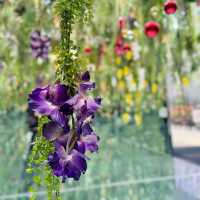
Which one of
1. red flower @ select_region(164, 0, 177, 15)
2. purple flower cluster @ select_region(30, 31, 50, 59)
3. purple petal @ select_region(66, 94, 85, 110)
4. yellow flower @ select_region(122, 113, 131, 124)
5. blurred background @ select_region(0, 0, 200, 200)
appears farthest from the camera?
yellow flower @ select_region(122, 113, 131, 124)

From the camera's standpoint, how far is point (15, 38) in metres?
2.23

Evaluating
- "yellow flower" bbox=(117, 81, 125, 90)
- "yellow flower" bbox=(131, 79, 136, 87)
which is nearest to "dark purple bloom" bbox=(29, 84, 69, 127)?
"yellow flower" bbox=(131, 79, 136, 87)

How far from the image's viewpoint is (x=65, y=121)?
21.2 inches

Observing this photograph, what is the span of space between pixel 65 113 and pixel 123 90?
2468 millimetres

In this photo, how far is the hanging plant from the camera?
53 centimetres

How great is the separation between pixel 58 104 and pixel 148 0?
1398 millimetres

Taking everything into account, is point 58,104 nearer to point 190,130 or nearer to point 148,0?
point 148,0

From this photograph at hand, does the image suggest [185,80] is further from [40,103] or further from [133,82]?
[40,103]

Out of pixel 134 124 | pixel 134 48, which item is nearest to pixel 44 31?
pixel 134 48

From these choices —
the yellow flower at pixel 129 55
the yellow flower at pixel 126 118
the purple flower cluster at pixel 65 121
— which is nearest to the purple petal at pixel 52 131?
the purple flower cluster at pixel 65 121

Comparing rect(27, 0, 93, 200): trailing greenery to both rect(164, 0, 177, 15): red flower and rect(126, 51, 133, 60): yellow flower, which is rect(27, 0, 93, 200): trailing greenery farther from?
rect(126, 51, 133, 60): yellow flower

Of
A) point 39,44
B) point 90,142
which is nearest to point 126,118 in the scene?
point 39,44

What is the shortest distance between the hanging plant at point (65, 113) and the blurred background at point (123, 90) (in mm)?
797

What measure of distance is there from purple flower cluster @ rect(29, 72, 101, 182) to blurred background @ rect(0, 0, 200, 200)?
0.81m
